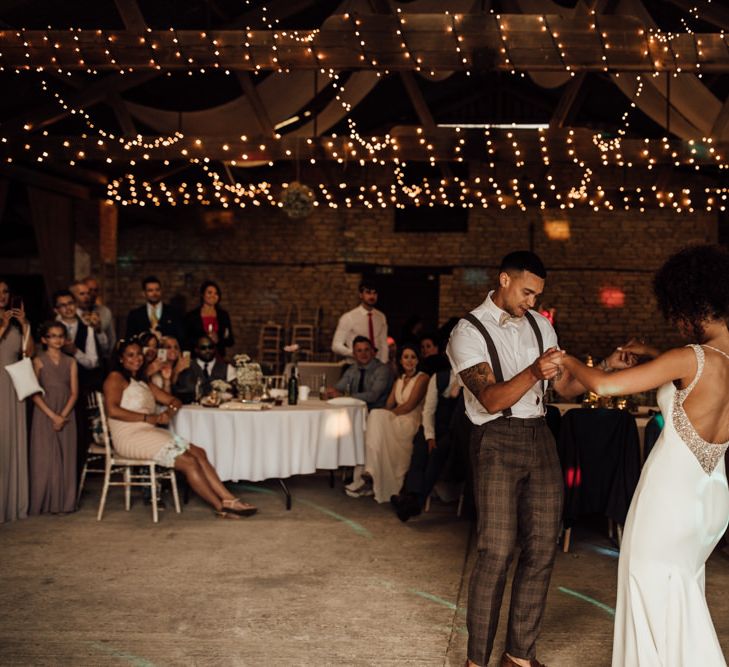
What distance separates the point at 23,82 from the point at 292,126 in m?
4.23

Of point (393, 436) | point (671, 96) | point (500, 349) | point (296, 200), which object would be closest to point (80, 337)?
point (393, 436)

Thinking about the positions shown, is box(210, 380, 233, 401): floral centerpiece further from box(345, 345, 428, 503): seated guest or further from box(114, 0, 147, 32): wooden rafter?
box(114, 0, 147, 32): wooden rafter

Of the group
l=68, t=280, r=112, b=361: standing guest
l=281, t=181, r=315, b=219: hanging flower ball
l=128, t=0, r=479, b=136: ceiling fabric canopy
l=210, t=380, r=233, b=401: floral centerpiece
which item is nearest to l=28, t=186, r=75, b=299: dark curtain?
l=128, t=0, r=479, b=136: ceiling fabric canopy

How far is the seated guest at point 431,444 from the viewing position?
579 cm

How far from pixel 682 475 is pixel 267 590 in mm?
2286

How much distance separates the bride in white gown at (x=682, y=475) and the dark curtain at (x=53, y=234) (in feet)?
30.1

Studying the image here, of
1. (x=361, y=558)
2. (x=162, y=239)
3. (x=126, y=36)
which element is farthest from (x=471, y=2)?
(x=162, y=239)

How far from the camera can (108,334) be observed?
7.96 meters

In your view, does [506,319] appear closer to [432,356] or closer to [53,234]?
[432,356]

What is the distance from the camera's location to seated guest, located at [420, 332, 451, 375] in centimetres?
646

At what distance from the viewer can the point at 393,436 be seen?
6.33 meters

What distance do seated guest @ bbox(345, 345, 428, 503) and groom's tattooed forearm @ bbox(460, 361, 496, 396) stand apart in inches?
133

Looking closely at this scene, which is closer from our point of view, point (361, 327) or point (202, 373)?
point (202, 373)

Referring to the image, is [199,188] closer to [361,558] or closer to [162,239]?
[162,239]
